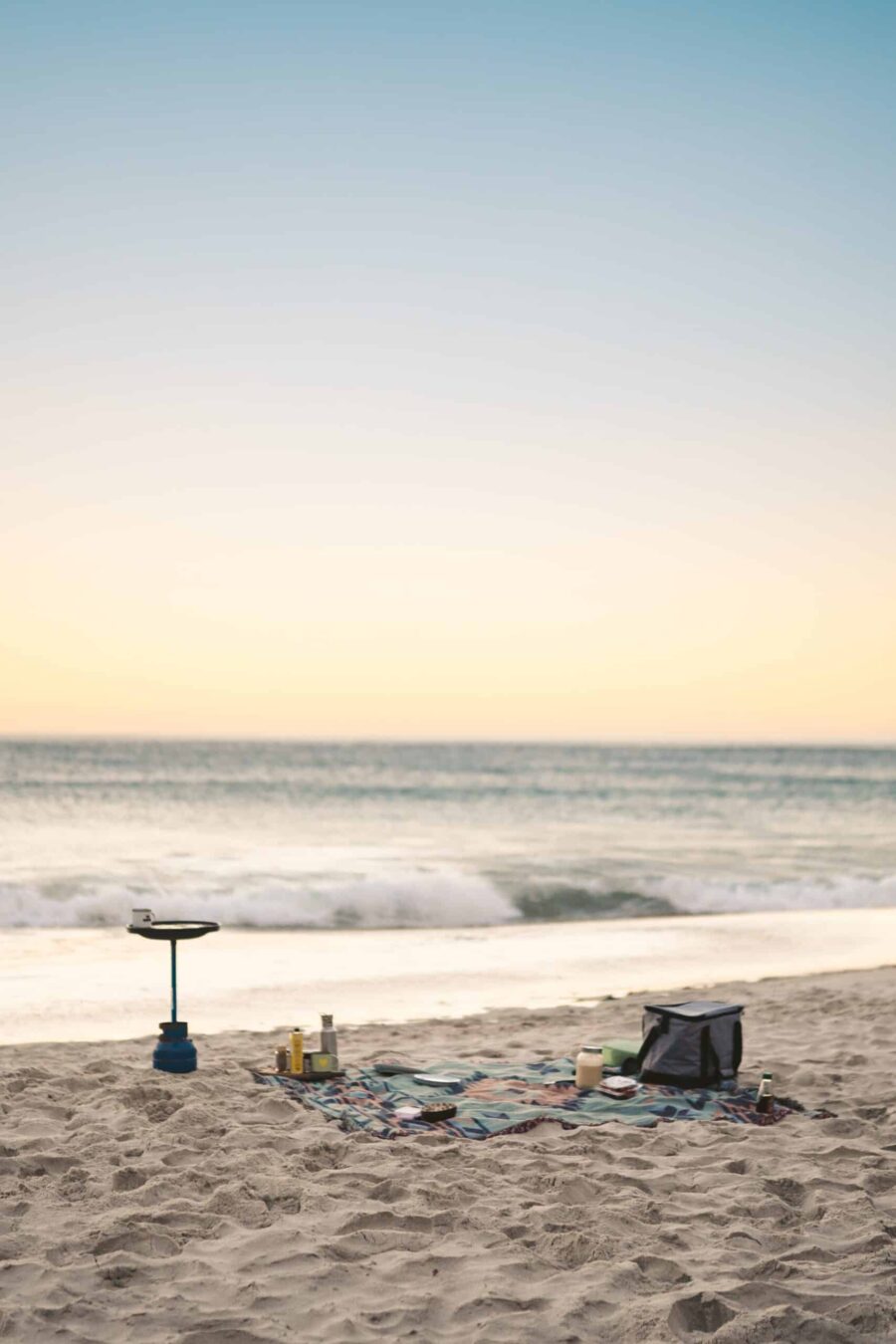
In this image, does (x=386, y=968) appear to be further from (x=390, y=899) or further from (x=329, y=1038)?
(x=390, y=899)

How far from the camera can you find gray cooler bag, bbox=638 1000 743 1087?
6.65 m

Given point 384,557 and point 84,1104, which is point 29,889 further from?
point 384,557

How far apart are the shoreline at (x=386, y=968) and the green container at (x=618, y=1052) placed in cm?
224

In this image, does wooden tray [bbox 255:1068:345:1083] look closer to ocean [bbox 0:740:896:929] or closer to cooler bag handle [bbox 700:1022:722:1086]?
cooler bag handle [bbox 700:1022:722:1086]

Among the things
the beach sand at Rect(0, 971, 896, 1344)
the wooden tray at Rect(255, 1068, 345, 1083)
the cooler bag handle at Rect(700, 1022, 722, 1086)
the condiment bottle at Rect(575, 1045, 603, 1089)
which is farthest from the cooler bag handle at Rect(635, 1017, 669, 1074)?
the wooden tray at Rect(255, 1068, 345, 1083)

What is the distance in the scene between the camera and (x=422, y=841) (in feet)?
91.4

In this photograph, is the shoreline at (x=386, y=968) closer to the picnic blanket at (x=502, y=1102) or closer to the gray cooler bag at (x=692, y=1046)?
the picnic blanket at (x=502, y=1102)

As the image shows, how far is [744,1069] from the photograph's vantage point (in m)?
7.08

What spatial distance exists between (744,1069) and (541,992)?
133 inches

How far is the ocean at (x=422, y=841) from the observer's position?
687 inches

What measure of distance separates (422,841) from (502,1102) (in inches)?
856

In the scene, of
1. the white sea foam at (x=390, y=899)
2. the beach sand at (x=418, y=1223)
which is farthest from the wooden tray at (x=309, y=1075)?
the white sea foam at (x=390, y=899)

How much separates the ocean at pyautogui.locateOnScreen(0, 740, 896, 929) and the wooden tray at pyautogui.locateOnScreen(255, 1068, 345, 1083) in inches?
360

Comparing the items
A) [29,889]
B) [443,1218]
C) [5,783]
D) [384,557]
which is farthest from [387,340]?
[5,783]
